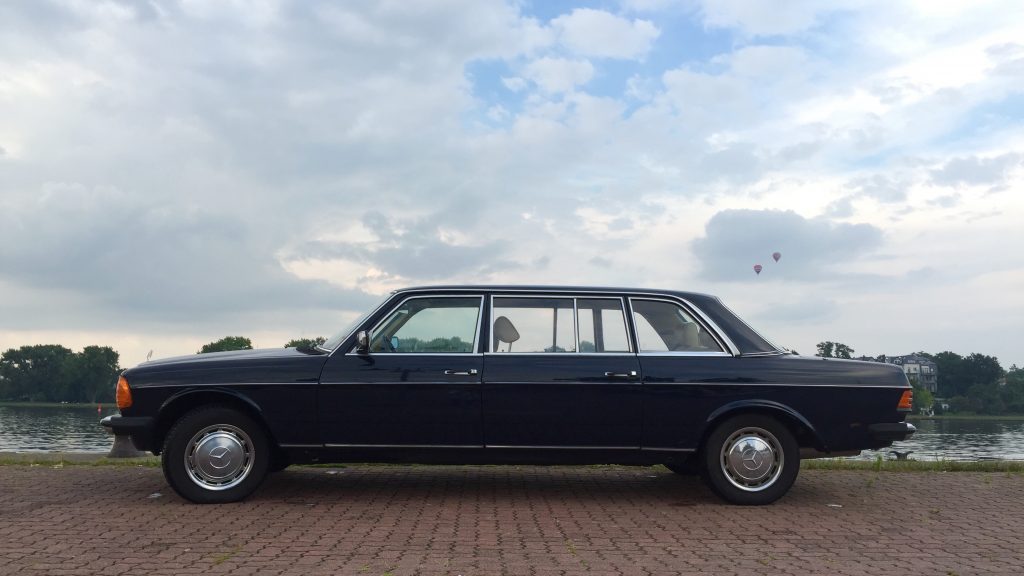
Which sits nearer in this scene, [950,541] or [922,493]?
[950,541]

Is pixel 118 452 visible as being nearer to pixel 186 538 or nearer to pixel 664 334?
pixel 186 538

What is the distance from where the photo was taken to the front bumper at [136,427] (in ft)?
23.0

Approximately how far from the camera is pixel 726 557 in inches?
208

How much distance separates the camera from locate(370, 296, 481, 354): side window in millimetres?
7098

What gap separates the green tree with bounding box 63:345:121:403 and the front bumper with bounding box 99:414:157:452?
114 metres

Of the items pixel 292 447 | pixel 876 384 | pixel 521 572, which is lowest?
pixel 521 572

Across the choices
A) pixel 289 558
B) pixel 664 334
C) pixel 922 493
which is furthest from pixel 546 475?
pixel 289 558

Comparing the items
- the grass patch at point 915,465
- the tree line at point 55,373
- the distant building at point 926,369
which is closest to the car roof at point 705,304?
the grass patch at point 915,465

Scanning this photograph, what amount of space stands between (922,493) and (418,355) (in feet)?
15.3

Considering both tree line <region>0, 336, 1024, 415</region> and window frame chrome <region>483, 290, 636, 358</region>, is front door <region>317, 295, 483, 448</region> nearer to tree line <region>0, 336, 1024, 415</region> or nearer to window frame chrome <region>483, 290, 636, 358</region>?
window frame chrome <region>483, 290, 636, 358</region>

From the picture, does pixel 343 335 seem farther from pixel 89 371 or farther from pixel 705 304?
pixel 89 371

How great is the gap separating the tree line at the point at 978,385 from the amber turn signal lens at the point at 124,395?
99592mm

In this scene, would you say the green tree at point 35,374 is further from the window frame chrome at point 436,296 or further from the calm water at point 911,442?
the window frame chrome at point 436,296

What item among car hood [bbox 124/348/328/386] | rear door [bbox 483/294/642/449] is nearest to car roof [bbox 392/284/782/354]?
rear door [bbox 483/294/642/449]
